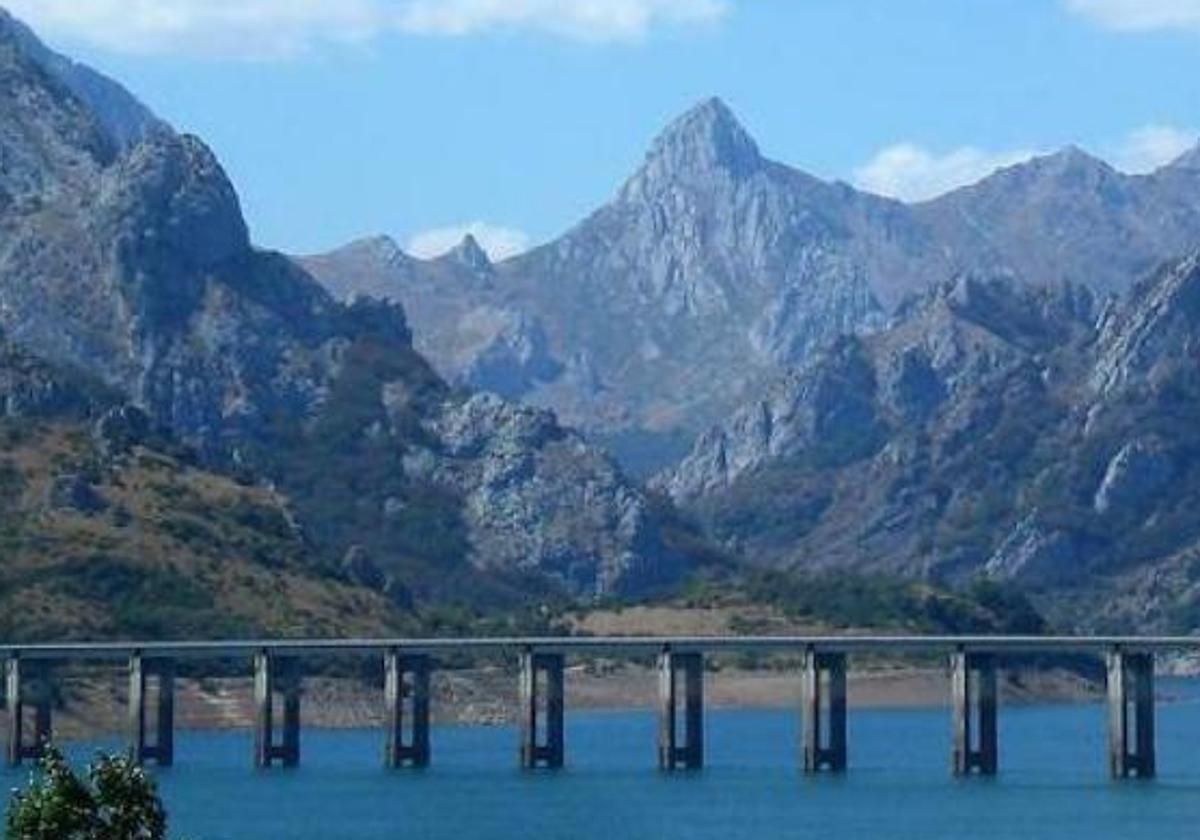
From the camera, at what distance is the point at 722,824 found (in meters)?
182

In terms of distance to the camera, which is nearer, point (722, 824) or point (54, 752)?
point (54, 752)

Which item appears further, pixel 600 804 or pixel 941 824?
pixel 600 804

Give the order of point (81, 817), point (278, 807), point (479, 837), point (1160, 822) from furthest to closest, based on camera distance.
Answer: point (278, 807) → point (1160, 822) → point (479, 837) → point (81, 817)

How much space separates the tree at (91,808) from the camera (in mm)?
66562

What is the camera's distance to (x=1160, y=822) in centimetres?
18438

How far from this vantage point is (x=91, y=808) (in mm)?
67062

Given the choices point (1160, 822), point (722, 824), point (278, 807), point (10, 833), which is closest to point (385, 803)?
point (278, 807)

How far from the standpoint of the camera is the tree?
66.6 metres

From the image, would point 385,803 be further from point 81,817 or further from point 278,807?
point 81,817

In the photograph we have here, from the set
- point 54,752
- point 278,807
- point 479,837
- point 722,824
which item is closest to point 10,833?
point 54,752

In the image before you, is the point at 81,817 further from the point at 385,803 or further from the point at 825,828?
the point at 385,803

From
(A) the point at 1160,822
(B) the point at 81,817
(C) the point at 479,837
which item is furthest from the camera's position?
(A) the point at 1160,822

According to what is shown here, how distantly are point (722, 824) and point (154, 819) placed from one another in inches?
4561

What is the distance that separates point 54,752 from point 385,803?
13198 cm
